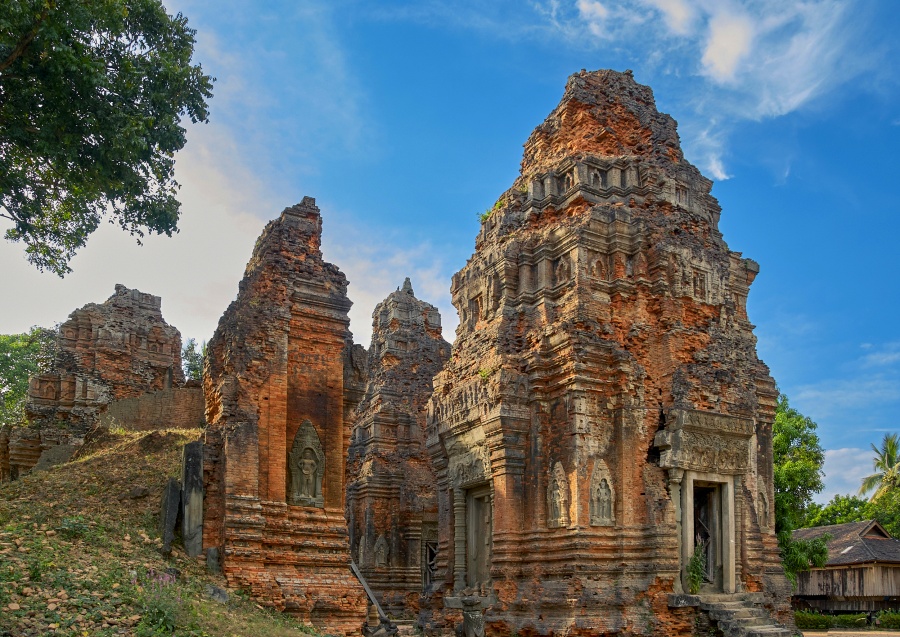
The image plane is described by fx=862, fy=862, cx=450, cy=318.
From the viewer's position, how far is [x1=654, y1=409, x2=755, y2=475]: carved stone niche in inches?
614

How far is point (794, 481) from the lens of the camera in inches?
1021

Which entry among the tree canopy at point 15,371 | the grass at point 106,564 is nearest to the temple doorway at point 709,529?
the grass at point 106,564

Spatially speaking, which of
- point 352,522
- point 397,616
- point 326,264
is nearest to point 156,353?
point 352,522

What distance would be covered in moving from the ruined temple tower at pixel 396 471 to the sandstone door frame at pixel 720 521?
886 cm

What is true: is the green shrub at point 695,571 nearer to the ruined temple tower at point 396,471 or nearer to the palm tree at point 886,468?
the ruined temple tower at point 396,471

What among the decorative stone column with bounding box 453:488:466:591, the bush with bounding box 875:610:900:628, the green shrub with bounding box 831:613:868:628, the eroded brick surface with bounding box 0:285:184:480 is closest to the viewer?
the decorative stone column with bounding box 453:488:466:591

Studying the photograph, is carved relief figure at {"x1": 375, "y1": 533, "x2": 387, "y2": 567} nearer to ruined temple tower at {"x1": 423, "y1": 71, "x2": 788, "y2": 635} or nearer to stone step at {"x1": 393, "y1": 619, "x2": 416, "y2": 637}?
stone step at {"x1": 393, "y1": 619, "x2": 416, "y2": 637}

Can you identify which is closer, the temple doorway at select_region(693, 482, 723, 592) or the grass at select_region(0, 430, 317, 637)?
the grass at select_region(0, 430, 317, 637)

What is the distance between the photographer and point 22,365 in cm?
3472

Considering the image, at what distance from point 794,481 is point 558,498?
13.4m

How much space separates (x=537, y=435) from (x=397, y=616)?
8527 mm

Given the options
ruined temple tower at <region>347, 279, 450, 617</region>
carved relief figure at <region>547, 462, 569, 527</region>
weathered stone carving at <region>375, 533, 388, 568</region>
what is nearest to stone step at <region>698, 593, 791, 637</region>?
carved relief figure at <region>547, 462, 569, 527</region>

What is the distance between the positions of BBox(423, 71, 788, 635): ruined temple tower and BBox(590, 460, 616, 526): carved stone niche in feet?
0.11

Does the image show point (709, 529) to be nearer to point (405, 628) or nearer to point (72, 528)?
point (405, 628)
